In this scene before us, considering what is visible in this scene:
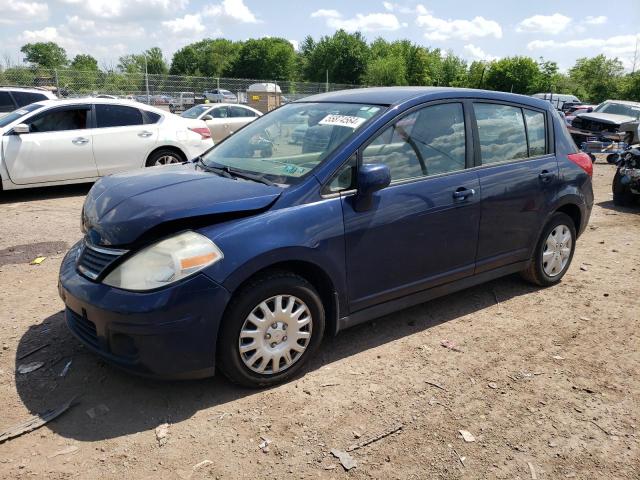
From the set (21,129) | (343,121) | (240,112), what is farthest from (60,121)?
(240,112)

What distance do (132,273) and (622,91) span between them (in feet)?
203

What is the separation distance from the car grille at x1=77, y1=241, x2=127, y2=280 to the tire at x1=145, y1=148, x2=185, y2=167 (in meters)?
6.16

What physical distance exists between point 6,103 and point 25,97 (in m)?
0.40

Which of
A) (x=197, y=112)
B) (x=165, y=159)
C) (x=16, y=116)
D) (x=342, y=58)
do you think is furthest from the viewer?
(x=342, y=58)

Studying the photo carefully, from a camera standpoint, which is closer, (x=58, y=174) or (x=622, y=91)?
(x=58, y=174)

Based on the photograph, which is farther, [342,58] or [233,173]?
[342,58]

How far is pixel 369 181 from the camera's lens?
3.35 metres

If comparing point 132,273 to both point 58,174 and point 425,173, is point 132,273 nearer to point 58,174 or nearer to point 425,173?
point 425,173

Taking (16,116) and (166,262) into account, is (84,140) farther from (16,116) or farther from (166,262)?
(166,262)

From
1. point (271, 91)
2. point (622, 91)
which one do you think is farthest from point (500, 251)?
point (622, 91)

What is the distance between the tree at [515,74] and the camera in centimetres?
6975

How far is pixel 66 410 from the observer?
10.1 feet

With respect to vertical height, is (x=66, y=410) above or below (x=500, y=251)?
below

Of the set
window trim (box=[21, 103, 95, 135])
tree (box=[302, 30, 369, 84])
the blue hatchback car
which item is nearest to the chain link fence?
window trim (box=[21, 103, 95, 135])
